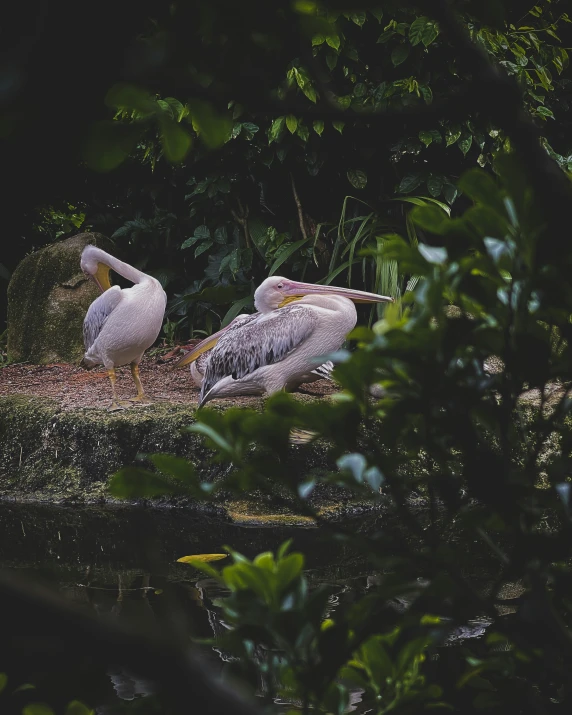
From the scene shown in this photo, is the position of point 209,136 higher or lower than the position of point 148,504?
higher

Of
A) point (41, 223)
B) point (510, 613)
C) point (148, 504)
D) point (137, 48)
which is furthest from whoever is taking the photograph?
point (41, 223)

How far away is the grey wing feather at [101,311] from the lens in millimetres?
4531

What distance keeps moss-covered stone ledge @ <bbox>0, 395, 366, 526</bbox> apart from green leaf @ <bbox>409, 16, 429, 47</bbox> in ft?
8.57

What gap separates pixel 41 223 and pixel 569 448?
26.0 feet

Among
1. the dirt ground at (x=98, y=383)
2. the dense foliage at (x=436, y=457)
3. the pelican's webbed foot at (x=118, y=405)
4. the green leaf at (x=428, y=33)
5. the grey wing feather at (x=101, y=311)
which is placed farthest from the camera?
the green leaf at (x=428, y=33)

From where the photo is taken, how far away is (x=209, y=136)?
67cm

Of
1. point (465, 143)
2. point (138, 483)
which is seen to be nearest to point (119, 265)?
point (465, 143)

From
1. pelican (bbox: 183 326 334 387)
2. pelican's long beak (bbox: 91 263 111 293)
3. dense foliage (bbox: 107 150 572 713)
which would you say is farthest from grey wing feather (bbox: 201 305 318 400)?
dense foliage (bbox: 107 150 572 713)

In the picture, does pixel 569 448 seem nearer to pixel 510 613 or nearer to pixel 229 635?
pixel 229 635

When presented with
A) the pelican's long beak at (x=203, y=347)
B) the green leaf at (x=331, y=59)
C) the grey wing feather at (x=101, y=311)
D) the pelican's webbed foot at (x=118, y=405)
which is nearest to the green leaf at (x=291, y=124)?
the green leaf at (x=331, y=59)

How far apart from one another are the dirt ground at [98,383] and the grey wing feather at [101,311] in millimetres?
402

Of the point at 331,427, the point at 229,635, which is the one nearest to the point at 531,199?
the point at 331,427

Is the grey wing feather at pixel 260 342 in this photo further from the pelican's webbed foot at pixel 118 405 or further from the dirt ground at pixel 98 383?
the pelican's webbed foot at pixel 118 405

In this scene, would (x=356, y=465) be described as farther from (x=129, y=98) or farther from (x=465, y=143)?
(x=465, y=143)
